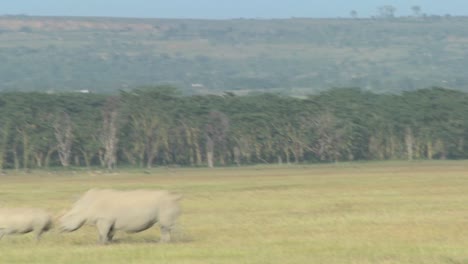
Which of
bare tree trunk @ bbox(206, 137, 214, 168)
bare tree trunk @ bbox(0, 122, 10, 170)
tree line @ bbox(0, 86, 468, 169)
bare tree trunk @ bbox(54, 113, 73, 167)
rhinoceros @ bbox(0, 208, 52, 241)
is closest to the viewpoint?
rhinoceros @ bbox(0, 208, 52, 241)

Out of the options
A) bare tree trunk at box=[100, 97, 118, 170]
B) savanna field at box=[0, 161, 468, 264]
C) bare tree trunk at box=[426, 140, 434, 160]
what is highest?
bare tree trunk at box=[100, 97, 118, 170]

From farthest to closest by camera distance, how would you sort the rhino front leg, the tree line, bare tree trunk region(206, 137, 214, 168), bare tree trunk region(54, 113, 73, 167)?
1. bare tree trunk region(206, 137, 214, 168)
2. the tree line
3. bare tree trunk region(54, 113, 73, 167)
4. the rhino front leg

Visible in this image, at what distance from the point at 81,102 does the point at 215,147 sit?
13076mm

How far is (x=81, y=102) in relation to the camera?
109500mm

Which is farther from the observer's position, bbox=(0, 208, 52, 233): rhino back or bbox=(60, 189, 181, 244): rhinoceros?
bbox=(0, 208, 52, 233): rhino back

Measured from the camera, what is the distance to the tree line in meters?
99.4

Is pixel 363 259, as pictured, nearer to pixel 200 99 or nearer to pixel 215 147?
pixel 215 147

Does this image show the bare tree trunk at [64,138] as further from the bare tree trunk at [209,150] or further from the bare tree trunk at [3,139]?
the bare tree trunk at [209,150]

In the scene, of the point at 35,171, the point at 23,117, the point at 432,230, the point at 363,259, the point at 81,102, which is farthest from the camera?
the point at 81,102

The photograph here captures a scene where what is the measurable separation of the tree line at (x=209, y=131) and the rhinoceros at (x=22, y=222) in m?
67.1

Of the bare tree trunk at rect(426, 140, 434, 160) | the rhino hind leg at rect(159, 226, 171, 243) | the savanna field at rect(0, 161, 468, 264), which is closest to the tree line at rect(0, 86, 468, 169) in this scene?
the bare tree trunk at rect(426, 140, 434, 160)

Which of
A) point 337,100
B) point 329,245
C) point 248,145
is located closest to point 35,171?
point 248,145

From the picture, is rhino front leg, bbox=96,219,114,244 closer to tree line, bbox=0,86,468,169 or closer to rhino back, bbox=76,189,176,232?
rhino back, bbox=76,189,176,232

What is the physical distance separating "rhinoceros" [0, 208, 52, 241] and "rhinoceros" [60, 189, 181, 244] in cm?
41
